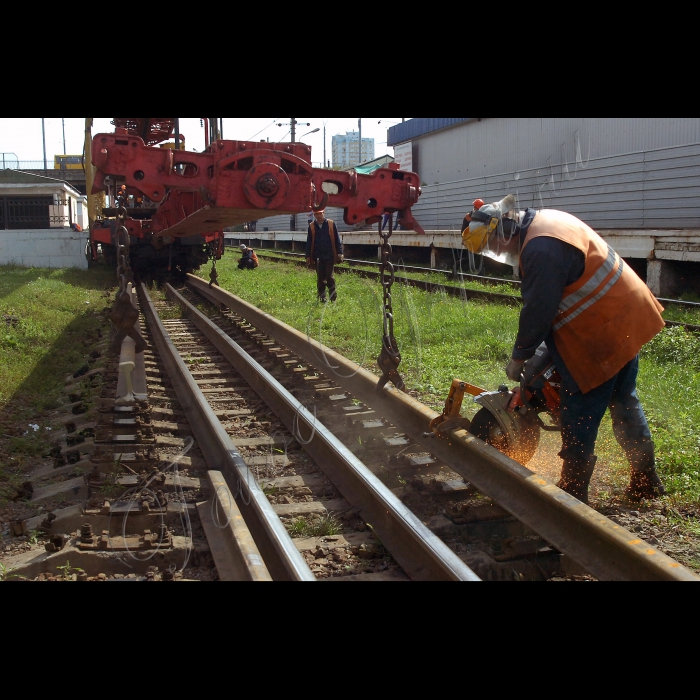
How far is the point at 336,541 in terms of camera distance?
3652 millimetres

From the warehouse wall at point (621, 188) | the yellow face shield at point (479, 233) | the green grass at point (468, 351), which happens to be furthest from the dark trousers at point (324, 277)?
the yellow face shield at point (479, 233)

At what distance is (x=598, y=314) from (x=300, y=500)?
197 centimetres

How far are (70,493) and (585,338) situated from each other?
10.0 ft

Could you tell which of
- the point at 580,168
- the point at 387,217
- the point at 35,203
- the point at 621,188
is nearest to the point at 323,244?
the point at 387,217

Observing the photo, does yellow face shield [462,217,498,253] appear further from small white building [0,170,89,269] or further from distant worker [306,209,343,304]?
small white building [0,170,89,269]

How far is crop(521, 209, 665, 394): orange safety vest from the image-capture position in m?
3.67

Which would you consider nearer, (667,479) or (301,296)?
(667,479)

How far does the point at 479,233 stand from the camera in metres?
3.83

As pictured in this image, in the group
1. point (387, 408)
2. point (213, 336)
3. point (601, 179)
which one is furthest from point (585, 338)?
point (601, 179)

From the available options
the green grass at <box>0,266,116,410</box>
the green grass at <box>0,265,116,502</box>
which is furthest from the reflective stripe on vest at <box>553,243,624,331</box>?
the green grass at <box>0,266,116,410</box>

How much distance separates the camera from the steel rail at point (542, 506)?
Answer: 2.88 meters
